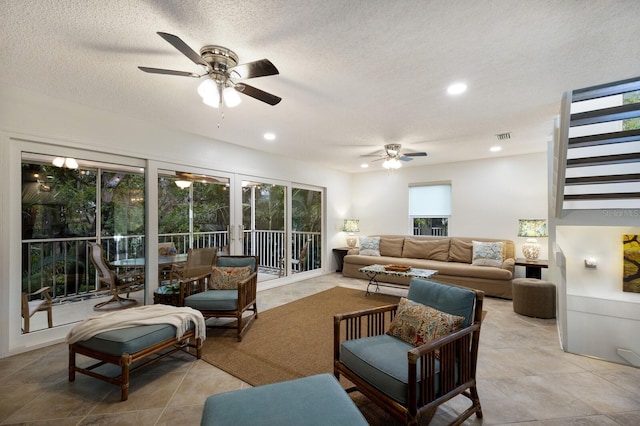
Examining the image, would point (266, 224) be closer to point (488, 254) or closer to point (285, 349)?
point (285, 349)

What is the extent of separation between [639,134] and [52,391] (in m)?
5.53

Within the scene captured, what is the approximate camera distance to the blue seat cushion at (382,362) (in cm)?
162

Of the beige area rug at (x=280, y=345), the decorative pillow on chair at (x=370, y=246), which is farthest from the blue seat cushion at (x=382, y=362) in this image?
the decorative pillow on chair at (x=370, y=246)

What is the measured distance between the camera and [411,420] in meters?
1.53

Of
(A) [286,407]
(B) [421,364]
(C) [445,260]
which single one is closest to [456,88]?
(B) [421,364]

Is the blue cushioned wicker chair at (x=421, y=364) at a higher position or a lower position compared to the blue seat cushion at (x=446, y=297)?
lower

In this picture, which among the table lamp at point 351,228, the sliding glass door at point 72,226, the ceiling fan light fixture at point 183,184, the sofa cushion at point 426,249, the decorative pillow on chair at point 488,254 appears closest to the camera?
the sliding glass door at point 72,226

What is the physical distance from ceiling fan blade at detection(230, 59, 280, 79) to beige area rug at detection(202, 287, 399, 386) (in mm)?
2381

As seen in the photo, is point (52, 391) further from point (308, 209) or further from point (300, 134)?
point (308, 209)

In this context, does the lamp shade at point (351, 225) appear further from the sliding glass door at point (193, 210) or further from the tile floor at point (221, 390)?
the tile floor at point (221, 390)

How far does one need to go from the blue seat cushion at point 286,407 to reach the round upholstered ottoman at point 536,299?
3.69 metres

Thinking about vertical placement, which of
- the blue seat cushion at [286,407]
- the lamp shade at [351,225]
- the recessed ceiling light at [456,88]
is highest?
the recessed ceiling light at [456,88]

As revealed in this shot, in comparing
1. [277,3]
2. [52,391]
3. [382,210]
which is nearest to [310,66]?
[277,3]

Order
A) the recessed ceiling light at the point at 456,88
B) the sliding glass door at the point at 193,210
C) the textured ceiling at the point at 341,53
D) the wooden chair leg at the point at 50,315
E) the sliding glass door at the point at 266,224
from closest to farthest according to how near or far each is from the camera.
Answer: the textured ceiling at the point at 341,53 < the recessed ceiling light at the point at 456,88 < the wooden chair leg at the point at 50,315 < the sliding glass door at the point at 193,210 < the sliding glass door at the point at 266,224
